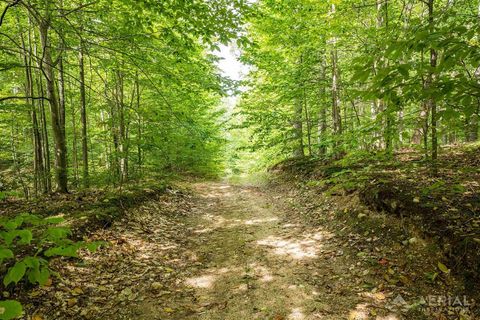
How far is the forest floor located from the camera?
11.3 ft

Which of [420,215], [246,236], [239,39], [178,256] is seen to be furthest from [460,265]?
[239,39]

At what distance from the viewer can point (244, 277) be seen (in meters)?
4.41

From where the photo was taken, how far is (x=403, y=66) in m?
2.43

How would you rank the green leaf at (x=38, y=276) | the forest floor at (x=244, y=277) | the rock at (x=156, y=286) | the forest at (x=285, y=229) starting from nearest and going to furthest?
the green leaf at (x=38, y=276), the forest at (x=285, y=229), the forest floor at (x=244, y=277), the rock at (x=156, y=286)

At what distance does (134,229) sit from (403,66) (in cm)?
584

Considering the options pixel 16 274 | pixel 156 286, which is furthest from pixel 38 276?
pixel 156 286

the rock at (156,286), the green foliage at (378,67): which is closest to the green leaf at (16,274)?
the rock at (156,286)

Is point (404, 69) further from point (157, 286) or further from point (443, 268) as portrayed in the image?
point (157, 286)

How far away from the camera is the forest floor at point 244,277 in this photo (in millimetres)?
3445

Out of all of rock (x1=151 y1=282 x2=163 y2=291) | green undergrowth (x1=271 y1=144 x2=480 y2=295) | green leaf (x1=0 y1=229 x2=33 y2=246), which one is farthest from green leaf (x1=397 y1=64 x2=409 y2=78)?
rock (x1=151 y1=282 x2=163 y2=291)

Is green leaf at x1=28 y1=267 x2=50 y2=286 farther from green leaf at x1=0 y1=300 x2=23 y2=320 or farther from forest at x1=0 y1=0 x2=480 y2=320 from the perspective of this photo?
green leaf at x1=0 y1=300 x2=23 y2=320

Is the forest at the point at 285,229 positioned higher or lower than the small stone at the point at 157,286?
higher

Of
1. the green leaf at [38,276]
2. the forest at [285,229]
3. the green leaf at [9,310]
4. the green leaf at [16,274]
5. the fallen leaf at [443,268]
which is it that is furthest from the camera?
the fallen leaf at [443,268]

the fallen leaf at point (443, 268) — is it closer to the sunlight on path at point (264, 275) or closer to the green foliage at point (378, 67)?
the sunlight on path at point (264, 275)
